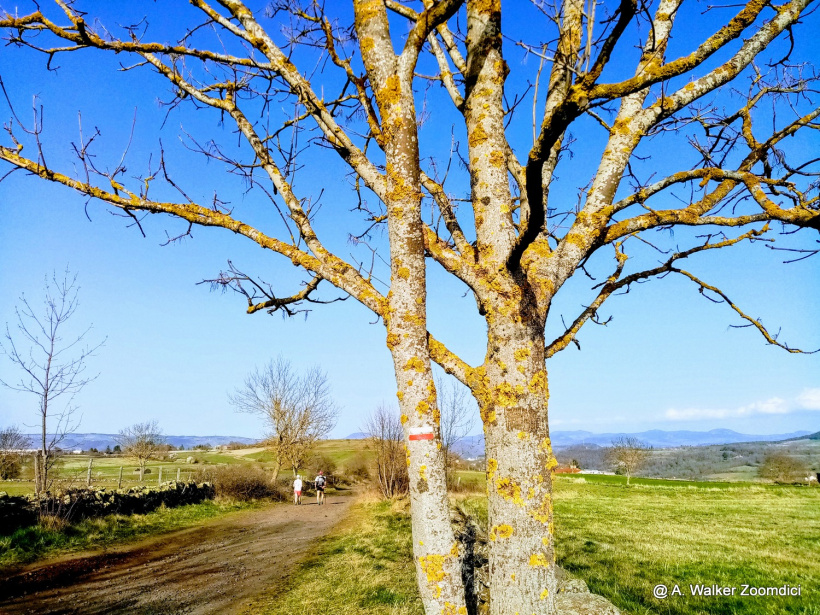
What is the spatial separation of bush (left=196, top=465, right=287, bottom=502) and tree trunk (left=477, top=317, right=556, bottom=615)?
2321 cm

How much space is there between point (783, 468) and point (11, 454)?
192 feet

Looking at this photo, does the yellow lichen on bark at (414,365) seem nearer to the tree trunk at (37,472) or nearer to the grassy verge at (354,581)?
the grassy verge at (354,581)

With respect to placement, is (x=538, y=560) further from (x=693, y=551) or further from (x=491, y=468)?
(x=693, y=551)

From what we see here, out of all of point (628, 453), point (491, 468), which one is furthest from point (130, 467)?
point (628, 453)

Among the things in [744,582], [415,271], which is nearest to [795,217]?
[415,271]

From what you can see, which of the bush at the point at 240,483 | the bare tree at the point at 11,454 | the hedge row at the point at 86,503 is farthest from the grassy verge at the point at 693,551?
the bare tree at the point at 11,454

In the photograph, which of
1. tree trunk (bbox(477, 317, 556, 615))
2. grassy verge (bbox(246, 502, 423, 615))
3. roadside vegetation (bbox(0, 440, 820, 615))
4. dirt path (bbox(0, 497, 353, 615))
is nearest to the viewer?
tree trunk (bbox(477, 317, 556, 615))

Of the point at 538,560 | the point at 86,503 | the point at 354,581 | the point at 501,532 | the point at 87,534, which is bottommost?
the point at 87,534

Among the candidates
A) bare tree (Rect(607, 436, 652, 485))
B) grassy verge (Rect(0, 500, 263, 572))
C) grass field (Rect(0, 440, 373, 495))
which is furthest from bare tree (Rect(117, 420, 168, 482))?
bare tree (Rect(607, 436, 652, 485))

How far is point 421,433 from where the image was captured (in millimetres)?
2383

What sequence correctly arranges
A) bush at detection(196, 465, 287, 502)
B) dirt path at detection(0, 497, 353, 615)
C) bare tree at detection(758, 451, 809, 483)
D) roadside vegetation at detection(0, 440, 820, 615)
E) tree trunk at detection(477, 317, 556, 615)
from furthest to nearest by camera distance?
1. bare tree at detection(758, 451, 809, 483)
2. bush at detection(196, 465, 287, 502)
3. roadside vegetation at detection(0, 440, 820, 615)
4. dirt path at detection(0, 497, 353, 615)
5. tree trunk at detection(477, 317, 556, 615)

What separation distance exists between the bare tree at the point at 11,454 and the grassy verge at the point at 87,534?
17.6 feet

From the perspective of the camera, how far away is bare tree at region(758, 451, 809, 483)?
1636 inches

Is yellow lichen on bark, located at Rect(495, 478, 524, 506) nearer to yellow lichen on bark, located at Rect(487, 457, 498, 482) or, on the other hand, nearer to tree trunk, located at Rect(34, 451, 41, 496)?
yellow lichen on bark, located at Rect(487, 457, 498, 482)
